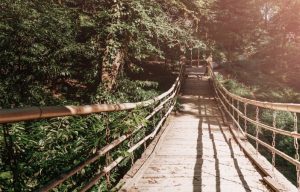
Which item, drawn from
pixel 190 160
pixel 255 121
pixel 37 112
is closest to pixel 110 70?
pixel 190 160

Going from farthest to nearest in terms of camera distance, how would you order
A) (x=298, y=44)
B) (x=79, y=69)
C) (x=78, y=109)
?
(x=298, y=44), (x=79, y=69), (x=78, y=109)

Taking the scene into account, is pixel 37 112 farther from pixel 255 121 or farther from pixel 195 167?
pixel 255 121

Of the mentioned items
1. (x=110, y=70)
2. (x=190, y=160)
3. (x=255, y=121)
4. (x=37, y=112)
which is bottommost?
Answer: (x=190, y=160)

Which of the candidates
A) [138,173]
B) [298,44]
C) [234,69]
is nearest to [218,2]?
[234,69]

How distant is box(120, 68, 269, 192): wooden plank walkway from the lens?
18.7ft

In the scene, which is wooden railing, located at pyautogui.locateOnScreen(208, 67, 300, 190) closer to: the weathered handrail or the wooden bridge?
the wooden bridge

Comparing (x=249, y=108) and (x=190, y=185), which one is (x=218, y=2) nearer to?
(x=249, y=108)

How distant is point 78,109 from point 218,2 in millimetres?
37539

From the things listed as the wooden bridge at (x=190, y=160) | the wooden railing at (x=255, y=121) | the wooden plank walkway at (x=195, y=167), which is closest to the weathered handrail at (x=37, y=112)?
the wooden bridge at (x=190, y=160)

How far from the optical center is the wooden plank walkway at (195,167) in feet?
18.7

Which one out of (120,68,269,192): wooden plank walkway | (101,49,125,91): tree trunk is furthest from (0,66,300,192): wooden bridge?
(101,49,125,91): tree trunk

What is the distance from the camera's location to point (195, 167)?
7047 millimetres

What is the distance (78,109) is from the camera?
342 centimetres

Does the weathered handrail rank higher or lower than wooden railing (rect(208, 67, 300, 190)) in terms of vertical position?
higher
